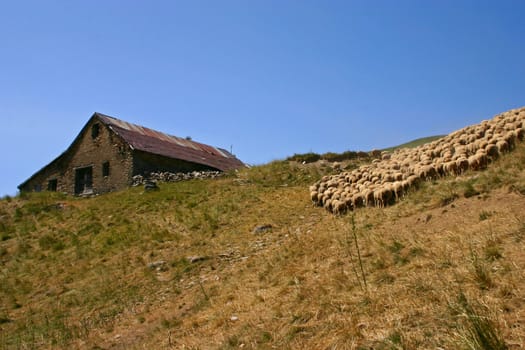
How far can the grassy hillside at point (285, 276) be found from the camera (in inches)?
194

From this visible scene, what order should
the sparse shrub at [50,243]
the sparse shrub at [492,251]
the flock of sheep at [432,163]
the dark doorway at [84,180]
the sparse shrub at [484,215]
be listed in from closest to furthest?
the sparse shrub at [492,251] < the sparse shrub at [484,215] < the flock of sheep at [432,163] < the sparse shrub at [50,243] < the dark doorway at [84,180]

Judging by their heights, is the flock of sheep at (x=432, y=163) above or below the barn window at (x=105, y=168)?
below

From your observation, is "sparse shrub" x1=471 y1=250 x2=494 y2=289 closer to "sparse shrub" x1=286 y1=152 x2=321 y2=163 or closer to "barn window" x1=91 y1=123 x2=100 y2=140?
"sparse shrub" x1=286 y1=152 x2=321 y2=163

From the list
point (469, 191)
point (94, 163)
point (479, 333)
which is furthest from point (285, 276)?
point (94, 163)

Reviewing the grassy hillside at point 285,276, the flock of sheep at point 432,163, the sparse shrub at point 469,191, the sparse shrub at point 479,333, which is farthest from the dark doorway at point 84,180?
the sparse shrub at point 479,333

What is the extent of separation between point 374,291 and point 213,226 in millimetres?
8865

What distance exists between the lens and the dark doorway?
30.1 meters

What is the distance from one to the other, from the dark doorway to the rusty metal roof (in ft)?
12.1

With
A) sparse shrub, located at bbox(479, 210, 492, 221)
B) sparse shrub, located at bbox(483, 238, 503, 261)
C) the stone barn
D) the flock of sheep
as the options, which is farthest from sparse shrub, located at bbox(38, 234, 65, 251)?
sparse shrub, located at bbox(483, 238, 503, 261)

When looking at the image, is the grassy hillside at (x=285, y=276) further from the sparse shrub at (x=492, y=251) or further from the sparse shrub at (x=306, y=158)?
the sparse shrub at (x=306, y=158)

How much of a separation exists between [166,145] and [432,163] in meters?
24.0

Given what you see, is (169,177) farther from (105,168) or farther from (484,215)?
(484,215)

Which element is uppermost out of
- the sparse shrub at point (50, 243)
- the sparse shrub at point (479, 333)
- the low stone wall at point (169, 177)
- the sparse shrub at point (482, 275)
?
the low stone wall at point (169, 177)

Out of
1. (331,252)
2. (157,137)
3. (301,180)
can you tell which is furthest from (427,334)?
(157,137)
